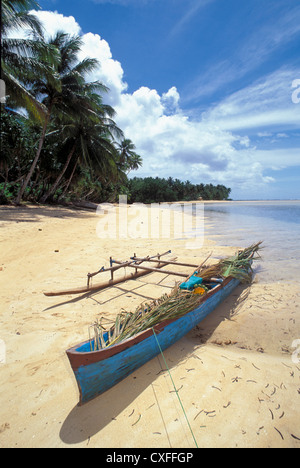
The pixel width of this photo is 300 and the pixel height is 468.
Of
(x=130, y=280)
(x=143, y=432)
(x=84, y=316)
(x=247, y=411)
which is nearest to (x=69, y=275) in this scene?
(x=130, y=280)

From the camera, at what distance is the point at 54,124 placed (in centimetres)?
1880

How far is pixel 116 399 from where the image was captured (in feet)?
6.35

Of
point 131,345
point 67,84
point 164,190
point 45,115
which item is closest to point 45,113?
point 45,115

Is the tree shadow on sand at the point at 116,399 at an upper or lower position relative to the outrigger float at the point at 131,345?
lower

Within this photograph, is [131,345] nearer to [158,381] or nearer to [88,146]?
[158,381]

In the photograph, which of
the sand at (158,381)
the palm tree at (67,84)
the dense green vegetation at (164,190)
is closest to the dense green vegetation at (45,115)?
the palm tree at (67,84)

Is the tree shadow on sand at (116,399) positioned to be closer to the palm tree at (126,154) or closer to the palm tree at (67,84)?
the palm tree at (67,84)

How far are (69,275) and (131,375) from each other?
3.09 metres

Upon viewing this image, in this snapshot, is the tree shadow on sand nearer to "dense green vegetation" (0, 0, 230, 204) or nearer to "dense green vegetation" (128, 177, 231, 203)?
"dense green vegetation" (0, 0, 230, 204)

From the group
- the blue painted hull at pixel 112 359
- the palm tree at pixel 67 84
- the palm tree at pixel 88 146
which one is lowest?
the blue painted hull at pixel 112 359

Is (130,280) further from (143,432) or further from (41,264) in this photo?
(143,432)

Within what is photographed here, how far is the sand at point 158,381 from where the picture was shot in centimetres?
167

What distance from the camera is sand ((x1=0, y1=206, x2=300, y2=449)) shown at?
167cm

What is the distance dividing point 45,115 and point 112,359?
1470 centimetres
